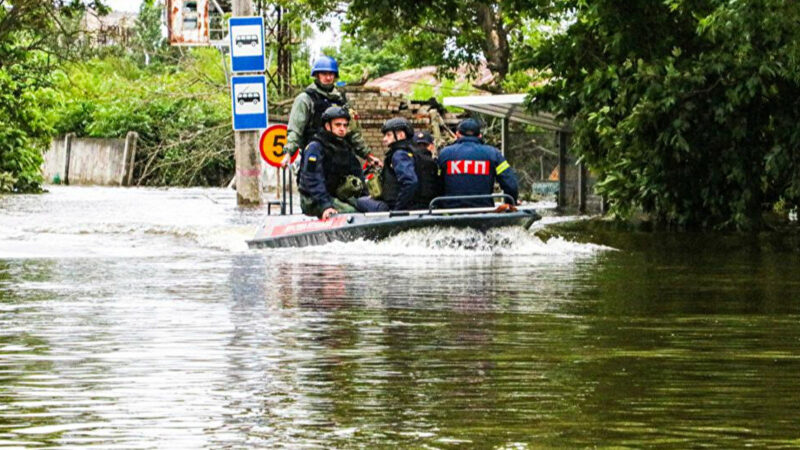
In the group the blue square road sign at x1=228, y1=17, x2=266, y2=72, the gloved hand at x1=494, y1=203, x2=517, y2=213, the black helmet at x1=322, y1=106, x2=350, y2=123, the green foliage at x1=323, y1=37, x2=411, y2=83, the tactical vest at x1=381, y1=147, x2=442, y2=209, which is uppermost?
the green foliage at x1=323, y1=37, x2=411, y2=83

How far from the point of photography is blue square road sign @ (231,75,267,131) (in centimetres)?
3111

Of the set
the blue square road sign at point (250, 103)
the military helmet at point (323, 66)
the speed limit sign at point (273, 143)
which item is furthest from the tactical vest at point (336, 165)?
the blue square road sign at point (250, 103)

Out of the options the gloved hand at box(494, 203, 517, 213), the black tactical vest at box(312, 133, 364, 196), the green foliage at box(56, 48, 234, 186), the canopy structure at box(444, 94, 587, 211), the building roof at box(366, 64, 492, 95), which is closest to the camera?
the gloved hand at box(494, 203, 517, 213)

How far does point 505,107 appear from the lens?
34.5 m

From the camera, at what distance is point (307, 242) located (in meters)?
19.6

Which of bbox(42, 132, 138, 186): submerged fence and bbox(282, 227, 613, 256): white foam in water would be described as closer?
bbox(282, 227, 613, 256): white foam in water

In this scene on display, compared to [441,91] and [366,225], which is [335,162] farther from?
[441,91]

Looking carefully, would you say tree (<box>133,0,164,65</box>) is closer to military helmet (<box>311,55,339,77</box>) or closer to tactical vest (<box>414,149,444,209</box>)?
military helmet (<box>311,55,339,77</box>)

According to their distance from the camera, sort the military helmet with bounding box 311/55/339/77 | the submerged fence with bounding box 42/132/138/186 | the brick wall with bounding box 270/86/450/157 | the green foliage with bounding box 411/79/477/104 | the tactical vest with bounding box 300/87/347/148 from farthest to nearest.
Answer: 1. the submerged fence with bounding box 42/132/138/186
2. the green foliage with bounding box 411/79/477/104
3. the brick wall with bounding box 270/86/450/157
4. the military helmet with bounding box 311/55/339/77
5. the tactical vest with bounding box 300/87/347/148

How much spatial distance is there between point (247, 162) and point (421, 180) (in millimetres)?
13069

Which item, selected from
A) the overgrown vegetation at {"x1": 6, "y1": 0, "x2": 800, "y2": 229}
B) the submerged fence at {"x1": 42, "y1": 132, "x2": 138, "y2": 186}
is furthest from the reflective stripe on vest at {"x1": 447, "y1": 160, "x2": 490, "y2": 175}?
the submerged fence at {"x1": 42, "y1": 132, "x2": 138, "y2": 186}

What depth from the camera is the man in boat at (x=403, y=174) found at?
1950 cm

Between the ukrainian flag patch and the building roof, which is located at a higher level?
the building roof

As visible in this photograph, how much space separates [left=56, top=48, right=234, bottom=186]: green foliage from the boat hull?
25.3m
